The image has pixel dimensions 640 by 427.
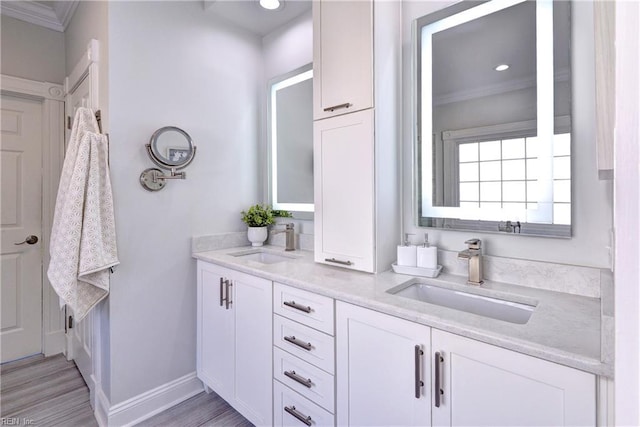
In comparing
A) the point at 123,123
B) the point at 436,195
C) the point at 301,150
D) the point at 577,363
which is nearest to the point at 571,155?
the point at 436,195

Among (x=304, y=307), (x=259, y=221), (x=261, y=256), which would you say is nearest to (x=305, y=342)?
(x=304, y=307)

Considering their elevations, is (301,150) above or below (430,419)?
above

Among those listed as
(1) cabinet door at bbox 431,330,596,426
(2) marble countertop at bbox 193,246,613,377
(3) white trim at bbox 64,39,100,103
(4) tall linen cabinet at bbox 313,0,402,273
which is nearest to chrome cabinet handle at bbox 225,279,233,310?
(2) marble countertop at bbox 193,246,613,377

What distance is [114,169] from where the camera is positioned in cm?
179

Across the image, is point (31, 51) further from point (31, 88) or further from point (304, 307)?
point (304, 307)

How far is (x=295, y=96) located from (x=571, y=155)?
68.3 inches

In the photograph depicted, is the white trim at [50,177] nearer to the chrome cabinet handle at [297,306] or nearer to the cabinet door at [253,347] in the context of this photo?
the cabinet door at [253,347]

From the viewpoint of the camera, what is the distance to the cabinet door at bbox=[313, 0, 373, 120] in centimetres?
156

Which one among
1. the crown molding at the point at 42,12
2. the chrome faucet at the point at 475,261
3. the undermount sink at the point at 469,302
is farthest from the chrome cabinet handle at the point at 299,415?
the crown molding at the point at 42,12

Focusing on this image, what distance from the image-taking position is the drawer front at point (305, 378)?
4.35ft

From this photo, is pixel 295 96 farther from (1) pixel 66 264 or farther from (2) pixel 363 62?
(1) pixel 66 264

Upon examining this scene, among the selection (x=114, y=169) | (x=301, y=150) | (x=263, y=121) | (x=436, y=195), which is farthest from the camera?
(x=263, y=121)

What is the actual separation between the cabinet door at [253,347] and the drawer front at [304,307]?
0.07m

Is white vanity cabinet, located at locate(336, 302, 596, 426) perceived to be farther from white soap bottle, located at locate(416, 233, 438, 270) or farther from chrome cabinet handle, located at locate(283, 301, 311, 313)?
white soap bottle, located at locate(416, 233, 438, 270)
